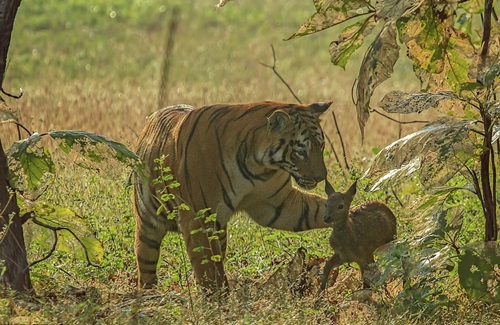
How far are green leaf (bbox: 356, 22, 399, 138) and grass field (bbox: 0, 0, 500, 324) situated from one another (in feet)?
3.52

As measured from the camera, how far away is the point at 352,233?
691cm

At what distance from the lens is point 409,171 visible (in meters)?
5.91

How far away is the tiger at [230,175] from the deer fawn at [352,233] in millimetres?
223

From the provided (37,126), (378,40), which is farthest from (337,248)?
(37,126)

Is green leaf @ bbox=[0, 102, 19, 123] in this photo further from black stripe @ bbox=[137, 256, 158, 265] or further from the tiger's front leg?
black stripe @ bbox=[137, 256, 158, 265]

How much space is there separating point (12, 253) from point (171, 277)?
1.46 metres

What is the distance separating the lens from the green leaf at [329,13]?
19.6 feet

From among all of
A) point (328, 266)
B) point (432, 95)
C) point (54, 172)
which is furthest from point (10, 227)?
point (432, 95)

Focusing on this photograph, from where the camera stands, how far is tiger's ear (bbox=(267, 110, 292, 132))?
6832mm

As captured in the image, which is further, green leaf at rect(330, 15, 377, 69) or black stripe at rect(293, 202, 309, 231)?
black stripe at rect(293, 202, 309, 231)

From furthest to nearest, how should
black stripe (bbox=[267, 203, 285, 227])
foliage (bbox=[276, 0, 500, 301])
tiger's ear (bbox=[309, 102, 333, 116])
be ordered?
1. black stripe (bbox=[267, 203, 285, 227])
2. tiger's ear (bbox=[309, 102, 333, 116])
3. foliage (bbox=[276, 0, 500, 301])

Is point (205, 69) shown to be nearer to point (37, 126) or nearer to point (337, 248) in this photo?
point (37, 126)

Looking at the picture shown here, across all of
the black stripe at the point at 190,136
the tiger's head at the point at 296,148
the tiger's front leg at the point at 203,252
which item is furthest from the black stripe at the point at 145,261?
the tiger's head at the point at 296,148

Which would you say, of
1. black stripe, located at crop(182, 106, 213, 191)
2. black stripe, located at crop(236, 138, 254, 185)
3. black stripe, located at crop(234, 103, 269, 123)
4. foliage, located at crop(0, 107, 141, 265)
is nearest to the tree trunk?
foliage, located at crop(0, 107, 141, 265)
